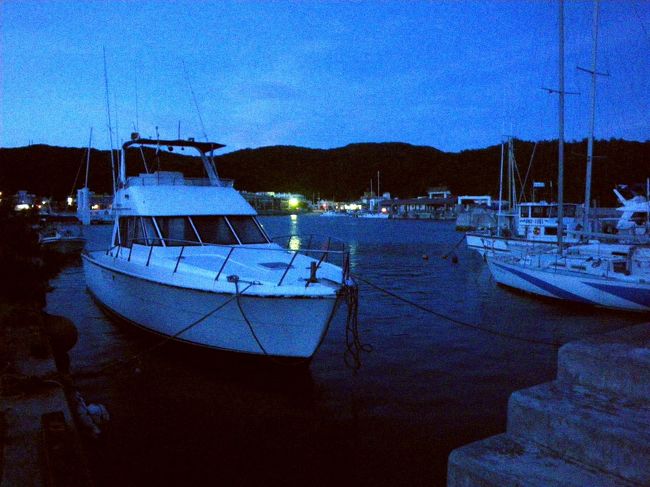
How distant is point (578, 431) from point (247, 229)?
946cm

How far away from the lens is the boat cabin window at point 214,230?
10781 millimetres

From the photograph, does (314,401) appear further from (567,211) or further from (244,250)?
(567,211)

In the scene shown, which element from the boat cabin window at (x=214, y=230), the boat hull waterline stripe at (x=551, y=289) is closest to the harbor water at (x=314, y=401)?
the boat hull waterline stripe at (x=551, y=289)

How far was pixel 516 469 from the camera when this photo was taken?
2498 millimetres

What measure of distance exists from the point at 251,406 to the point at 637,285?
12230mm

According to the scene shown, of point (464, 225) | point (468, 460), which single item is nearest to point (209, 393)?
point (468, 460)

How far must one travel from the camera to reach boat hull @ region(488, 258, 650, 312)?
46.1 feet

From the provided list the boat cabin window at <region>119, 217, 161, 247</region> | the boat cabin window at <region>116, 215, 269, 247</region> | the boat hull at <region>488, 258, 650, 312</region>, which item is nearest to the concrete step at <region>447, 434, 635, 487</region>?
the boat cabin window at <region>119, 217, 161, 247</region>

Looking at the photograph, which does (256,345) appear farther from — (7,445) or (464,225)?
(464,225)

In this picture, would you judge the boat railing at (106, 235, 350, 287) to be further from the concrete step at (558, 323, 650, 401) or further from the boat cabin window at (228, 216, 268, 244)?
the concrete step at (558, 323, 650, 401)

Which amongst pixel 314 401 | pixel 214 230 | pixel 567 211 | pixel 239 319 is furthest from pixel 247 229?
pixel 567 211

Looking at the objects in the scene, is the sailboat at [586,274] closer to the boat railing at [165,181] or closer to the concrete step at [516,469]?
the boat railing at [165,181]

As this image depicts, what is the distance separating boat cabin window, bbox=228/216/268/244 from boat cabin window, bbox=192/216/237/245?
18cm

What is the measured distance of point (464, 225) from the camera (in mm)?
75062
